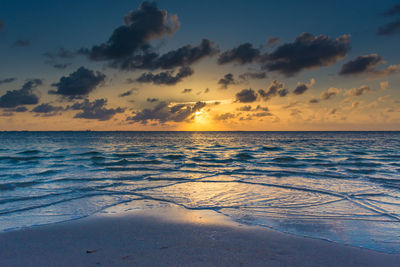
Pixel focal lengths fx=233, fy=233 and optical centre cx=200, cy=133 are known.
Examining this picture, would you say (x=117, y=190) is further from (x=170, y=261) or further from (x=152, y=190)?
(x=170, y=261)

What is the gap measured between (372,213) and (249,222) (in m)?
3.69

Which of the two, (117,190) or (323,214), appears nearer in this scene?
(323,214)

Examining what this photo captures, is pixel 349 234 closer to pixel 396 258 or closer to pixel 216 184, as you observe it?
pixel 396 258

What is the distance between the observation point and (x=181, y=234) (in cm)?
497

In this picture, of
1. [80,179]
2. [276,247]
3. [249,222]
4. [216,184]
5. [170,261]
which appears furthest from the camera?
[80,179]

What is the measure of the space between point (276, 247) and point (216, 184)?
255 inches

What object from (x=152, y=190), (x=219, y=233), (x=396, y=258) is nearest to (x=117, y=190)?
(x=152, y=190)

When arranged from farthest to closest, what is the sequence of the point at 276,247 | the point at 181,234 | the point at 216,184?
the point at 216,184, the point at 181,234, the point at 276,247

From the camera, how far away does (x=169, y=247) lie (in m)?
4.33

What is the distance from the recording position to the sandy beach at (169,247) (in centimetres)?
381

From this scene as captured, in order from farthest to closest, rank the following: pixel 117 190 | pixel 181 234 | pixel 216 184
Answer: pixel 216 184 < pixel 117 190 < pixel 181 234

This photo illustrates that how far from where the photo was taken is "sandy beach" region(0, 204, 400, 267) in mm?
3809

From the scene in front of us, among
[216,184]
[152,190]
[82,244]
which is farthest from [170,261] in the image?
[216,184]

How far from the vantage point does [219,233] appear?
500 centimetres
